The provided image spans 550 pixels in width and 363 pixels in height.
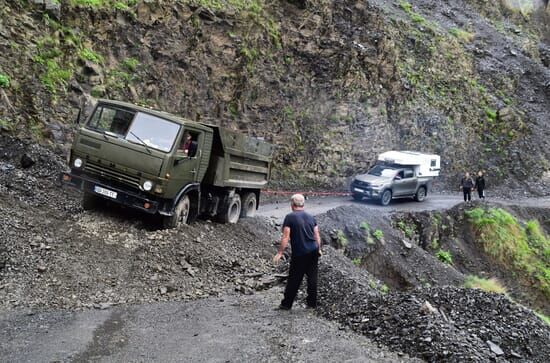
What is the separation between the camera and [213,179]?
12219 millimetres

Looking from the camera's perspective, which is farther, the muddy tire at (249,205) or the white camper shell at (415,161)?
the white camper shell at (415,161)

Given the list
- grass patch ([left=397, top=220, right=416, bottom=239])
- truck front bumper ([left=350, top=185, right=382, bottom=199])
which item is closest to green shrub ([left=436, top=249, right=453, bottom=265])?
grass patch ([left=397, top=220, right=416, bottom=239])

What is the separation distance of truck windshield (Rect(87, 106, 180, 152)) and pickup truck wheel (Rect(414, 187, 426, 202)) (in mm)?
16556

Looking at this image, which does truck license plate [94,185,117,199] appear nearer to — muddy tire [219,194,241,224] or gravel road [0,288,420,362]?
gravel road [0,288,420,362]

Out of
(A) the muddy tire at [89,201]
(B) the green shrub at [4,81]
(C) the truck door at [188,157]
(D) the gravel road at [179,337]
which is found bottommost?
(D) the gravel road at [179,337]

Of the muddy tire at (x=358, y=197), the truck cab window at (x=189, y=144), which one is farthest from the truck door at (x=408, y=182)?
the truck cab window at (x=189, y=144)

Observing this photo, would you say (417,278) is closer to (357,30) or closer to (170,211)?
(170,211)

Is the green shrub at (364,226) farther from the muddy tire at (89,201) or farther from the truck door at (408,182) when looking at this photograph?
the muddy tire at (89,201)

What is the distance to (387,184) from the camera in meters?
22.7

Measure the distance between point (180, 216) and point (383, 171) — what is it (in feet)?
46.0

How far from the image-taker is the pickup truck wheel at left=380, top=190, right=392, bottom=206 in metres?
22.6

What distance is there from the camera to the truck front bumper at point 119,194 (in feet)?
33.3

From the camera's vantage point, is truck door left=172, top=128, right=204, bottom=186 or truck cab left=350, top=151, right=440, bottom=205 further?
truck cab left=350, top=151, right=440, bottom=205

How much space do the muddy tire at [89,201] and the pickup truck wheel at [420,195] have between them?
16991 millimetres
